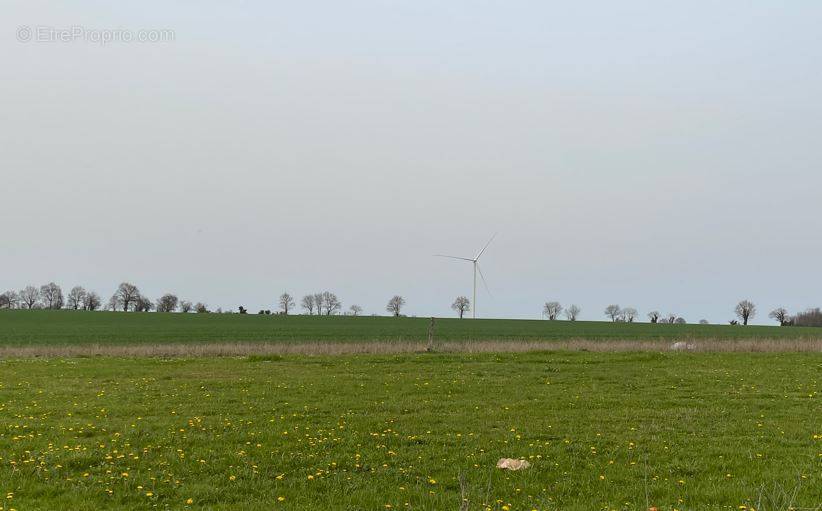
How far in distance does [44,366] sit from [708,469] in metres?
26.5

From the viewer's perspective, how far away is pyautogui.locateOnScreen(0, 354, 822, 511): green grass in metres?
8.35

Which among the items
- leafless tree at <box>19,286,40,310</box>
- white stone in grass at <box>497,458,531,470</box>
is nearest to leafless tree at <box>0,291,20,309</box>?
leafless tree at <box>19,286,40,310</box>

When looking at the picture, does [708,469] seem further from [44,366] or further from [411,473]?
[44,366]

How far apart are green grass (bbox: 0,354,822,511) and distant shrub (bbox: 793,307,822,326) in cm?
15206

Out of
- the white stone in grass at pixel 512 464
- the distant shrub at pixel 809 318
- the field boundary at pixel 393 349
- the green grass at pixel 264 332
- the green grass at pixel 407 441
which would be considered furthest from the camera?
the distant shrub at pixel 809 318

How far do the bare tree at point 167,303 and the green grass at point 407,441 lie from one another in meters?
140

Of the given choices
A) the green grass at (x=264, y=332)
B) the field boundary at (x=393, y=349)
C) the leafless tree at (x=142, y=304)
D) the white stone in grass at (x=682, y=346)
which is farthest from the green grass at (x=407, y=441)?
the leafless tree at (x=142, y=304)

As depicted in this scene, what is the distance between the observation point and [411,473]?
956 cm

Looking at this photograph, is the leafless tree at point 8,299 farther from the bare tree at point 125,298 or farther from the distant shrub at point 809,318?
the distant shrub at point 809,318

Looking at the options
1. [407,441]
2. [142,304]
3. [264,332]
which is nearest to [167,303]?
[142,304]

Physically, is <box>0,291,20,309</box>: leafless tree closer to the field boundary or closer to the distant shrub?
the field boundary

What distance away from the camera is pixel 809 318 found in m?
151

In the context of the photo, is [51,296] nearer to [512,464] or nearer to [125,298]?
[125,298]

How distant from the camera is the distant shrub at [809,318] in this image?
148 m
